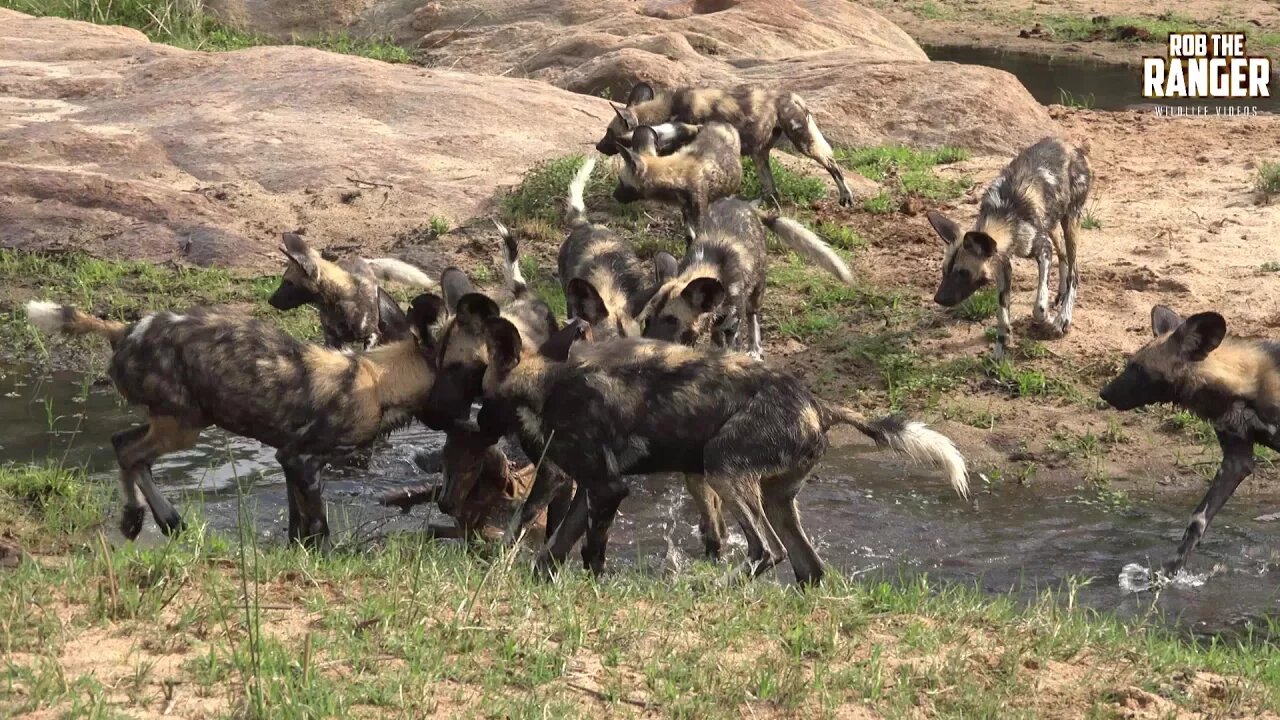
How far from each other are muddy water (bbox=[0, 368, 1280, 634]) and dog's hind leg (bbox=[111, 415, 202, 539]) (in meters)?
0.12

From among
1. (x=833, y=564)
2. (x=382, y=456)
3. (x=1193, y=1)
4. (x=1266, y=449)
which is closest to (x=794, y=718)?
(x=833, y=564)

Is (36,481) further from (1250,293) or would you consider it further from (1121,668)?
(1250,293)

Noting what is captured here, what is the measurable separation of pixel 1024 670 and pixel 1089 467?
10.9 feet

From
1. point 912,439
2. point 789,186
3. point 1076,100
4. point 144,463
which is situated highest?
point 912,439

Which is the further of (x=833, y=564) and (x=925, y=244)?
(x=925, y=244)

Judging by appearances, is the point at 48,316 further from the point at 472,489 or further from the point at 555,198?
the point at 555,198

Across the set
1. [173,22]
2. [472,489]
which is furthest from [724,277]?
[173,22]

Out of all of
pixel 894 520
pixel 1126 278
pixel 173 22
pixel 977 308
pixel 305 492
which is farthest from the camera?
pixel 173 22

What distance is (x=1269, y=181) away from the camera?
1052cm

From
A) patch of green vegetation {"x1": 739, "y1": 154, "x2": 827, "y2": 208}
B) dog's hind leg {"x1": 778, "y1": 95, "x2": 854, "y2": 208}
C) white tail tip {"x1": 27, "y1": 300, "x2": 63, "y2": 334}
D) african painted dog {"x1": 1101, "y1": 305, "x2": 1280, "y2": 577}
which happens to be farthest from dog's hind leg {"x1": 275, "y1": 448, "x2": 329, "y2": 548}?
dog's hind leg {"x1": 778, "y1": 95, "x2": 854, "y2": 208}

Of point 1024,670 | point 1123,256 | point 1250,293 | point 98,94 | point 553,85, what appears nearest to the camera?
point 1024,670

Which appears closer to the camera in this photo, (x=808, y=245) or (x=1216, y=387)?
(x=1216, y=387)

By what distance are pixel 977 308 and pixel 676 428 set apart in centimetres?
392

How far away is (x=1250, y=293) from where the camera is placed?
29.6ft
